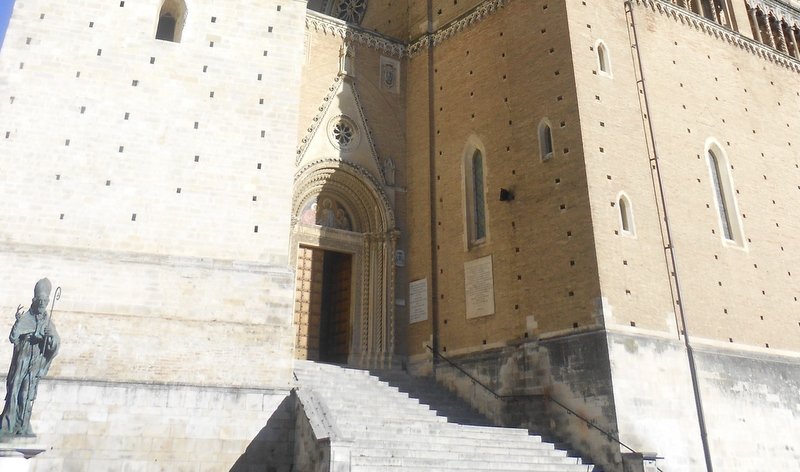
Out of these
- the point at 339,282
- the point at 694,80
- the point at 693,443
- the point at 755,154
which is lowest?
the point at 693,443

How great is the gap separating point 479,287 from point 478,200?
198 centimetres

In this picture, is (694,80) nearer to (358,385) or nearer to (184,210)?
(358,385)

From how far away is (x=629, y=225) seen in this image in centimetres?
1180

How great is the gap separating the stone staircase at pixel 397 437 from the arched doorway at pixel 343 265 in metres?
1.98

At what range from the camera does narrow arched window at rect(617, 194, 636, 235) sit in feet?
38.5

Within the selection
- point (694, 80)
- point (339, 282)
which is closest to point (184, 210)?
point (339, 282)

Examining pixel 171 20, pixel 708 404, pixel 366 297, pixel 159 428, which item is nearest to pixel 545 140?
pixel 366 297

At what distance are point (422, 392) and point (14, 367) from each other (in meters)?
7.03

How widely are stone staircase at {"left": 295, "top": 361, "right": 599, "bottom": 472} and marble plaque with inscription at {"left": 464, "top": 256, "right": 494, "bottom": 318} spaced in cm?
206

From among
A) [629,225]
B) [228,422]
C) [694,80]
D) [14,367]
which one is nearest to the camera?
[14,367]

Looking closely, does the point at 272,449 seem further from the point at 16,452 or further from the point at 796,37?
the point at 796,37

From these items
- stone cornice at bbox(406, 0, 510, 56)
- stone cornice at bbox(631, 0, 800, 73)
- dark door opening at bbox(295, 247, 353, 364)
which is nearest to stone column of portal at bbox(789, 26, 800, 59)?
stone cornice at bbox(631, 0, 800, 73)

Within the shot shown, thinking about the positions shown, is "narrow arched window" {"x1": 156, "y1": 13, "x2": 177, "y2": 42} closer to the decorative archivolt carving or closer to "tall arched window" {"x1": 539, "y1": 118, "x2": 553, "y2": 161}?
the decorative archivolt carving

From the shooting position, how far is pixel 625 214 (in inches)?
468
